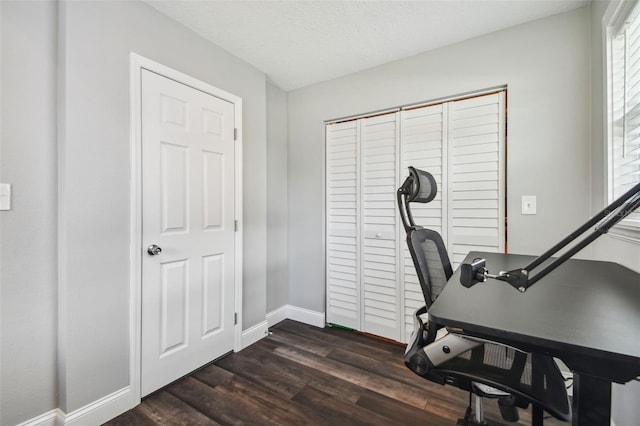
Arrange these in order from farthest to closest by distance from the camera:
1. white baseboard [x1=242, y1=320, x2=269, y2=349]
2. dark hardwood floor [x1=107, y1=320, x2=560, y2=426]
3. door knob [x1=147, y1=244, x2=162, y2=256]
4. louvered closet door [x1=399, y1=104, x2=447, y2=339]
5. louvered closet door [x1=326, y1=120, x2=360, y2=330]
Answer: louvered closet door [x1=326, y1=120, x2=360, y2=330], white baseboard [x1=242, y1=320, x2=269, y2=349], louvered closet door [x1=399, y1=104, x2=447, y2=339], door knob [x1=147, y1=244, x2=162, y2=256], dark hardwood floor [x1=107, y1=320, x2=560, y2=426]

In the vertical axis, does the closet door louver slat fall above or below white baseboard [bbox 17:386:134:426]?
above

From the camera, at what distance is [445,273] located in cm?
145

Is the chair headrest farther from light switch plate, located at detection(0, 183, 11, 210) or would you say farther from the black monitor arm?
light switch plate, located at detection(0, 183, 11, 210)

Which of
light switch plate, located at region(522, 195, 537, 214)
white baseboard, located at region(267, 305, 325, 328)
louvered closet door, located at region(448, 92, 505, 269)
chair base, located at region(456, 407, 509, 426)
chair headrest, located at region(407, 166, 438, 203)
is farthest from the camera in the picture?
white baseboard, located at region(267, 305, 325, 328)

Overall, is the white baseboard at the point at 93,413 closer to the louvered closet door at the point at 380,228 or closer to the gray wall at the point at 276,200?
the gray wall at the point at 276,200

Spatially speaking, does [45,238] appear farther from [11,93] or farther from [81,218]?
[11,93]

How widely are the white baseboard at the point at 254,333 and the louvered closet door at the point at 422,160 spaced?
1320 mm

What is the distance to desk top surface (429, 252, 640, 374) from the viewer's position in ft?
2.00

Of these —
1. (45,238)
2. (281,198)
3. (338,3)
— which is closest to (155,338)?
(45,238)

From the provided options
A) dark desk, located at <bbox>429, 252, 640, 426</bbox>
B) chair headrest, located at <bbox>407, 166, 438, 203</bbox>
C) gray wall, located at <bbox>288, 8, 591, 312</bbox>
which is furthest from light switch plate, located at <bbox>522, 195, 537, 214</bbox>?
chair headrest, located at <bbox>407, 166, 438, 203</bbox>

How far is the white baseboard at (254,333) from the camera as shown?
7.97ft

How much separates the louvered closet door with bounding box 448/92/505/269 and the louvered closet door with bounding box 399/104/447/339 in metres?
0.07

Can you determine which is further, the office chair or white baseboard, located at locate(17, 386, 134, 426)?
white baseboard, located at locate(17, 386, 134, 426)

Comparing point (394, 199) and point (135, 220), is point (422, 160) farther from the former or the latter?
point (135, 220)
